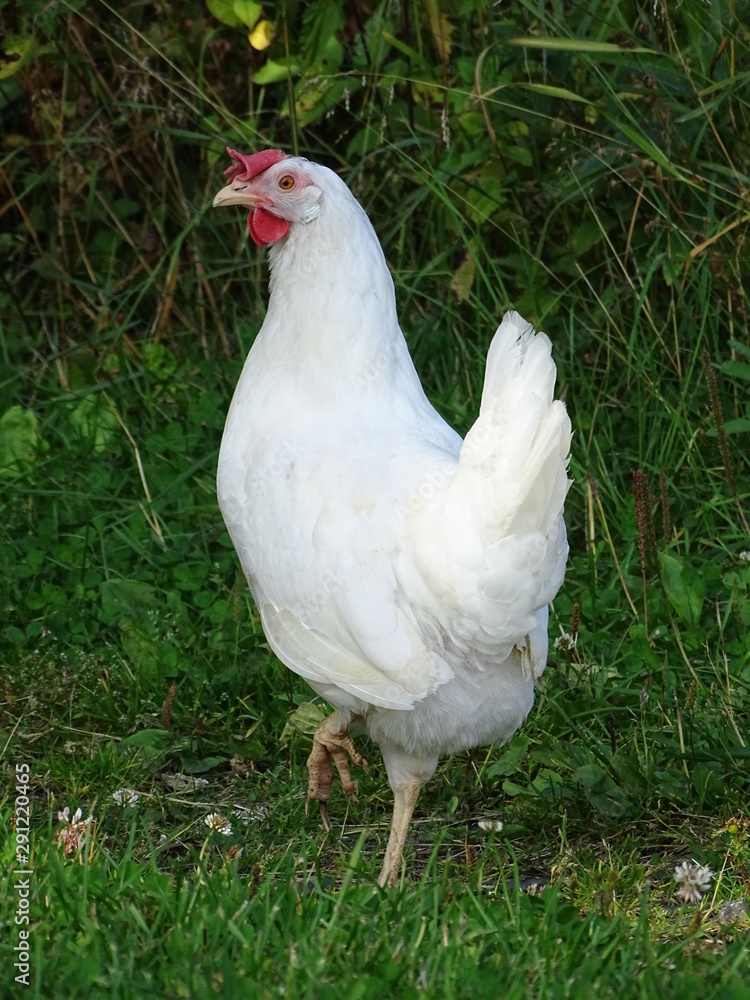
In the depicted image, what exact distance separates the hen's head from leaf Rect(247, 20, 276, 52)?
7.10 feet

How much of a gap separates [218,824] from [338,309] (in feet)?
4.18

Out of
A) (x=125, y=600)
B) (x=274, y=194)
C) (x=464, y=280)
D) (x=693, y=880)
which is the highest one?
(x=274, y=194)

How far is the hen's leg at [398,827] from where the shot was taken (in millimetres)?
2990

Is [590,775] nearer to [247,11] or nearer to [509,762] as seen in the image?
[509,762]

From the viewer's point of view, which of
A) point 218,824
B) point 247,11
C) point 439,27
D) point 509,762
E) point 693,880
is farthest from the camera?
point 247,11

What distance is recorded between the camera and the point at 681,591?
12.5ft

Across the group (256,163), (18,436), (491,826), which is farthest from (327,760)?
(18,436)

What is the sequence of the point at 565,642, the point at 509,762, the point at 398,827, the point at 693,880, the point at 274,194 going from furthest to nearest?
the point at 565,642
the point at 509,762
the point at 274,194
the point at 398,827
the point at 693,880

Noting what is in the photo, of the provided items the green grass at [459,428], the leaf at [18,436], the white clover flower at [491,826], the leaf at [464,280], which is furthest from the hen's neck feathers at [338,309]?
the leaf at [18,436]

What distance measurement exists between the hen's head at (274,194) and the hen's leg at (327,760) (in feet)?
4.01

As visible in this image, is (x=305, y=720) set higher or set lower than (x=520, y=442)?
lower

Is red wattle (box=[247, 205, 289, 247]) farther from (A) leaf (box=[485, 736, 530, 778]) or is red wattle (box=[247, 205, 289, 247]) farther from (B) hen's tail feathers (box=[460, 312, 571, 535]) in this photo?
(A) leaf (box=[485, 736, 530, 778])

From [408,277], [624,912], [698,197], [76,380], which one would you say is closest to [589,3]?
[698,197]

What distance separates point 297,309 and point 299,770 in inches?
48.9
